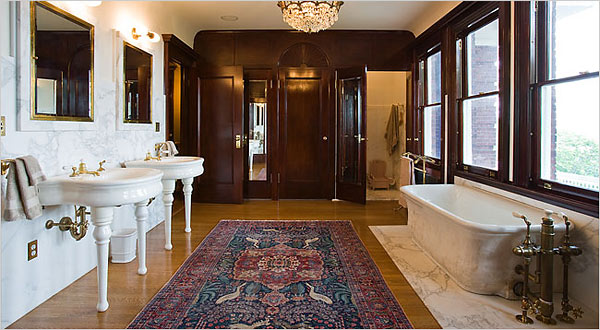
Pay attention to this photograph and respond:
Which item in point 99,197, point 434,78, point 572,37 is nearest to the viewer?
point 99,197

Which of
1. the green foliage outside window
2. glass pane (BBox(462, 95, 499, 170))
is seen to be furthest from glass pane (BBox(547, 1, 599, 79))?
glass pane (BBox(462, 95, 499, 170))

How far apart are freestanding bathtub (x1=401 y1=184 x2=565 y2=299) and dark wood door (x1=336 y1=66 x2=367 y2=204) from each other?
2.13 meters

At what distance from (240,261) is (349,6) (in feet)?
11.5

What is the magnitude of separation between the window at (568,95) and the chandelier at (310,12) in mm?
1895

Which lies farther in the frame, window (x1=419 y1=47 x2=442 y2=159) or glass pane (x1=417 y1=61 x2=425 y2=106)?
glass pane (x1=417 y1=61 x2=425 y2=106)

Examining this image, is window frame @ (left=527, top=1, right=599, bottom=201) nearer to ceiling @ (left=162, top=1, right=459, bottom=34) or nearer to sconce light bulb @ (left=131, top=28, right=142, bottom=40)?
ceiling @ (left=162, top=1, right=459, bottom=34)

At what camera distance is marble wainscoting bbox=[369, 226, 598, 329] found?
6.94 ft

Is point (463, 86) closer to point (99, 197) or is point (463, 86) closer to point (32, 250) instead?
point (99, 197)

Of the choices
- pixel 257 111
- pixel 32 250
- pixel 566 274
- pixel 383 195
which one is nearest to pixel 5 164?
pixel 32 250

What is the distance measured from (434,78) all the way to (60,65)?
4170 millimetres

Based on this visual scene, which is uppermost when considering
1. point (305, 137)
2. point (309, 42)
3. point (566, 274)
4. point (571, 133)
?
point (309, 42)

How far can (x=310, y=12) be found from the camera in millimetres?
3854

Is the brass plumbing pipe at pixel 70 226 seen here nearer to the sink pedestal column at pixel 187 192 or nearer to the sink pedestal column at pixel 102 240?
the sink pedestal column at pixel 102 240

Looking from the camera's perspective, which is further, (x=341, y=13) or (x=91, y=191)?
(x=341, y=13)
